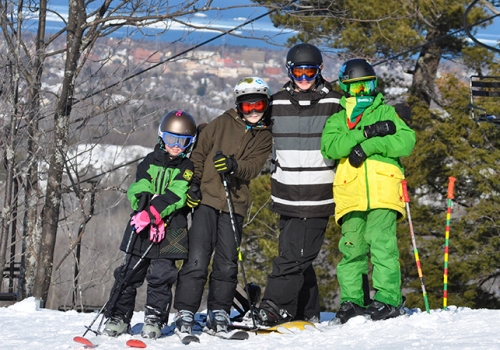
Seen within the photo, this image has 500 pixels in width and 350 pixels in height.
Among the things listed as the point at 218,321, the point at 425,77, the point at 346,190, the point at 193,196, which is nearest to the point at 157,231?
the point at 193,196

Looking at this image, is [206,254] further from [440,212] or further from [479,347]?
[440,212]

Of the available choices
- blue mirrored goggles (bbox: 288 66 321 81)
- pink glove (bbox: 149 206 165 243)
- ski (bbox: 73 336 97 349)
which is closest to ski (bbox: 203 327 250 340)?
pink glove (bbox: 149 206 165 243)

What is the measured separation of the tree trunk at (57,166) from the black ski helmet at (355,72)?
367 cm

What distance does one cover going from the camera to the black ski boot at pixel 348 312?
5281 millimetres

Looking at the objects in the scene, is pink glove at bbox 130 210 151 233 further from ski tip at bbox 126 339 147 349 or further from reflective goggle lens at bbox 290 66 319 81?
reflective goggle lens at bbox 290 66 319 81

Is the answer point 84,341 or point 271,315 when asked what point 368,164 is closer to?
point 271,315

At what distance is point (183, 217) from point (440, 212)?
1793 centimetres

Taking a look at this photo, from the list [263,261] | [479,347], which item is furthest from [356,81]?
[263,261]

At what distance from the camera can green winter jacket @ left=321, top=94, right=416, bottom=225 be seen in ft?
16.9

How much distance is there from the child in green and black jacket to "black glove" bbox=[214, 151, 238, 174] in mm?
258

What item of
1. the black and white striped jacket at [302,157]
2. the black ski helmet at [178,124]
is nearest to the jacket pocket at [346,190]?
the black and white striped jacket at [302,157]

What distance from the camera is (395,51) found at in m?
20.0

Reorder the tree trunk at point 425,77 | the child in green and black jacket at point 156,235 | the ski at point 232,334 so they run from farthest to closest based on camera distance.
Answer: the tree trunk at point 425,77
the child in green and black jacket at point 156,235
the ski at point 232,334

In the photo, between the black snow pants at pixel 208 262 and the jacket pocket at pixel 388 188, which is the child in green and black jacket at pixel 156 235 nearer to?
the black snow pants at pixel 208 262
